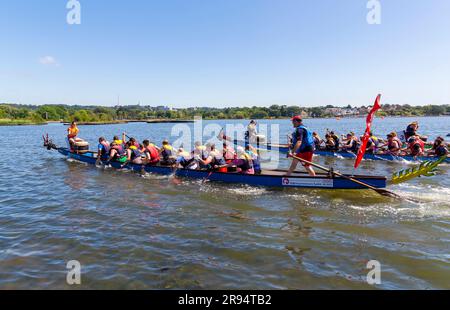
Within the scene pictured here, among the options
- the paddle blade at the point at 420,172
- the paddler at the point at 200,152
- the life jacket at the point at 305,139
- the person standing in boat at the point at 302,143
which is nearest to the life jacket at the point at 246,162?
the person standing in boat at the point at 302,143

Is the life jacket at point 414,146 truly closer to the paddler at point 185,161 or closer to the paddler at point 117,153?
the paddler at point 185,161

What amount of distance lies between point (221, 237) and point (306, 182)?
16.4 feet

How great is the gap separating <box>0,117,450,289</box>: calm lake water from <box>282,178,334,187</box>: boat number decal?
45 centimetres

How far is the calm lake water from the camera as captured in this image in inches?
255

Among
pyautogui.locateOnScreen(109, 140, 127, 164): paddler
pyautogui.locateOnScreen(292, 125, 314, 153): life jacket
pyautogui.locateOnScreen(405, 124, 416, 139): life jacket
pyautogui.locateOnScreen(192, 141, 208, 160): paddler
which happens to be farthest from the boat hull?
pyautogui.locateOnScreen(405, 124, 416, 139): life jacket

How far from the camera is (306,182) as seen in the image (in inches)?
479

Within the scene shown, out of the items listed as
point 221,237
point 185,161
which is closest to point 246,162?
point 185,161

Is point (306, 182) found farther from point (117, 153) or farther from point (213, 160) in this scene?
point (117, 153)

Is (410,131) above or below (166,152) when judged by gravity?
above

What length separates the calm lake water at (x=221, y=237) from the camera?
6.48 metres

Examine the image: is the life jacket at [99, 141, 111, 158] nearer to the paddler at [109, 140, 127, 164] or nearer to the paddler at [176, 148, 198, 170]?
the paddler at [109, 140, 127, 164]

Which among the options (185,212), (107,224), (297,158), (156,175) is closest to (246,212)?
(185,212)

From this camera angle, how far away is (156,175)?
16297 mm

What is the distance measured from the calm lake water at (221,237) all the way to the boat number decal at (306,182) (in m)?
0.45
